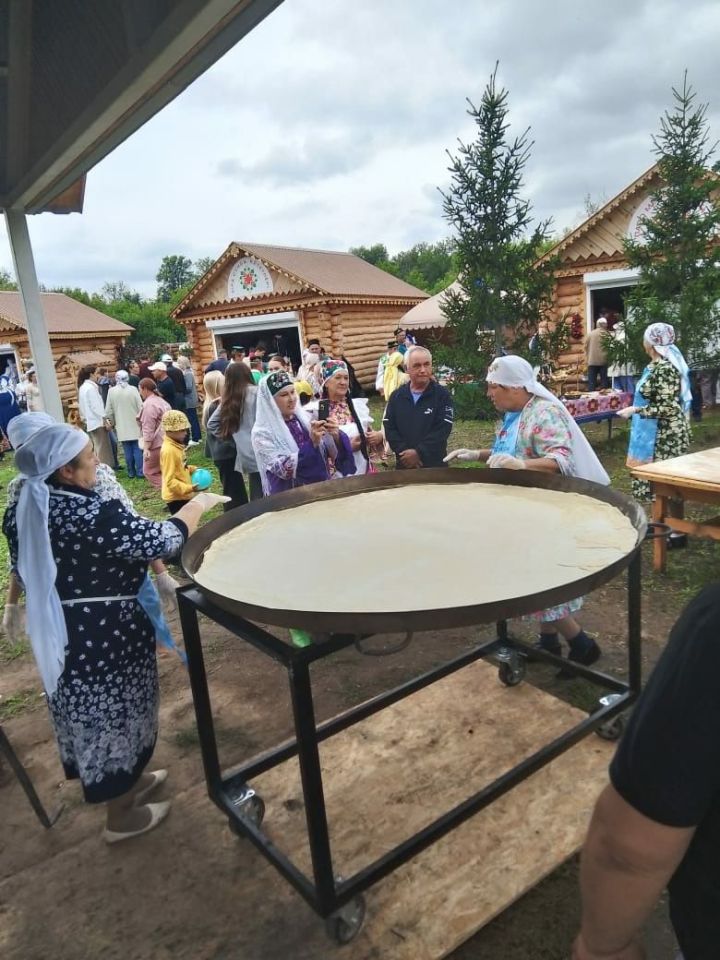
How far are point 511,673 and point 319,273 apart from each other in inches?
627

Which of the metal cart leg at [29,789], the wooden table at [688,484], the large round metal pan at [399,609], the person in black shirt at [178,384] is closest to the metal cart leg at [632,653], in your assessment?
the large round metal pan at [399,609]

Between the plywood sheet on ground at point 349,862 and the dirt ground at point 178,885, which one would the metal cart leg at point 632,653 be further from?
the dirt ground at point 178,885

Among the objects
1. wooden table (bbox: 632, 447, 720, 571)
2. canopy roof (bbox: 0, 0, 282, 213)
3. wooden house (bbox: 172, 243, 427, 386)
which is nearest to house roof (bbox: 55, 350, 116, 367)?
wooden house (bbox: 172, 243, 427, 386)

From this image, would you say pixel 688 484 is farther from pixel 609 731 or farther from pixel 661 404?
pixel 609 731

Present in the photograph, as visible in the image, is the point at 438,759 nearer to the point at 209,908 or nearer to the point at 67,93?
the point at 209,908


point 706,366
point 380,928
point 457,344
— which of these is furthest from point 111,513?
point 706,366

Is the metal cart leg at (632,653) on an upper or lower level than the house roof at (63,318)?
lower

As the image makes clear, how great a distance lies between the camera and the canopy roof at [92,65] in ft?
6.00

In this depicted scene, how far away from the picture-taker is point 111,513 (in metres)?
2.16

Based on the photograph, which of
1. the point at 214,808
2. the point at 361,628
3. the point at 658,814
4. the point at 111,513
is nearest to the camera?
the point at 658,814

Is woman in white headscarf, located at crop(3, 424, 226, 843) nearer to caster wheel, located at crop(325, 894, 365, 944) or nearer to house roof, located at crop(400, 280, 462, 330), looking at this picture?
caster wheel, located at crop(325, 894, 365, 944)

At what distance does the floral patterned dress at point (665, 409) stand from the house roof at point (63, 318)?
1783 centimetres

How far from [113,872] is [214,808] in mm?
431

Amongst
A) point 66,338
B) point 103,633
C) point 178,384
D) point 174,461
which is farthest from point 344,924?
point 66,338
